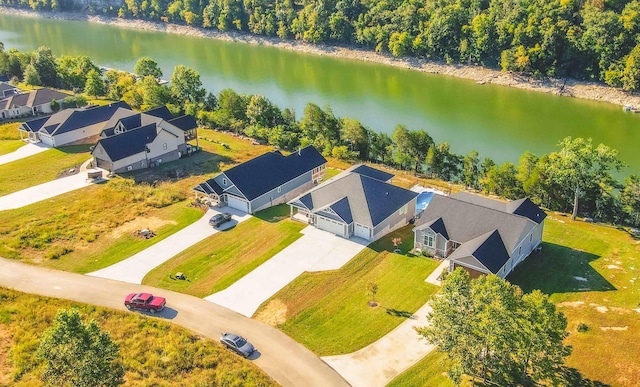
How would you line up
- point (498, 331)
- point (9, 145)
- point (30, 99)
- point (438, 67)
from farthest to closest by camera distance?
point (438, 67) → point (30, 99) → point (9, 145) → point (498, 331)

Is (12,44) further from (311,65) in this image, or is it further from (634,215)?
(634,215)

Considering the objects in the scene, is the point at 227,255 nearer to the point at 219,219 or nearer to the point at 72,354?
the point at 219,219

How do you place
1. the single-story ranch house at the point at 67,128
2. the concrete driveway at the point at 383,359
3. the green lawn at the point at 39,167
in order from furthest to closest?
the single-story ranch house at the point at 67,128 → the green lawn at the point at 39,167 → the concrete driveway at the point at 383,359

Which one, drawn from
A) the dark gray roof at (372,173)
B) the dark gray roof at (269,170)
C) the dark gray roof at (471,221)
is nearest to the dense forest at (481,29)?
the dark gray roof at (372,173)

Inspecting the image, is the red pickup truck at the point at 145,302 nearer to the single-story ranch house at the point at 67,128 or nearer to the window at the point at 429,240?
the window at the point at 429,240

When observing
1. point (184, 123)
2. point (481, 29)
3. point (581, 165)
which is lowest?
point (184, 123)

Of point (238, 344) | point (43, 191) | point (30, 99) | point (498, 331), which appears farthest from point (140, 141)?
point (498, 331)

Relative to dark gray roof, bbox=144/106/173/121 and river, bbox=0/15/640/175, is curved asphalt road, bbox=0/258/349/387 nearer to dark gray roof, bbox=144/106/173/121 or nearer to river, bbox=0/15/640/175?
dark gray roof, bbox=144/106/173/121
